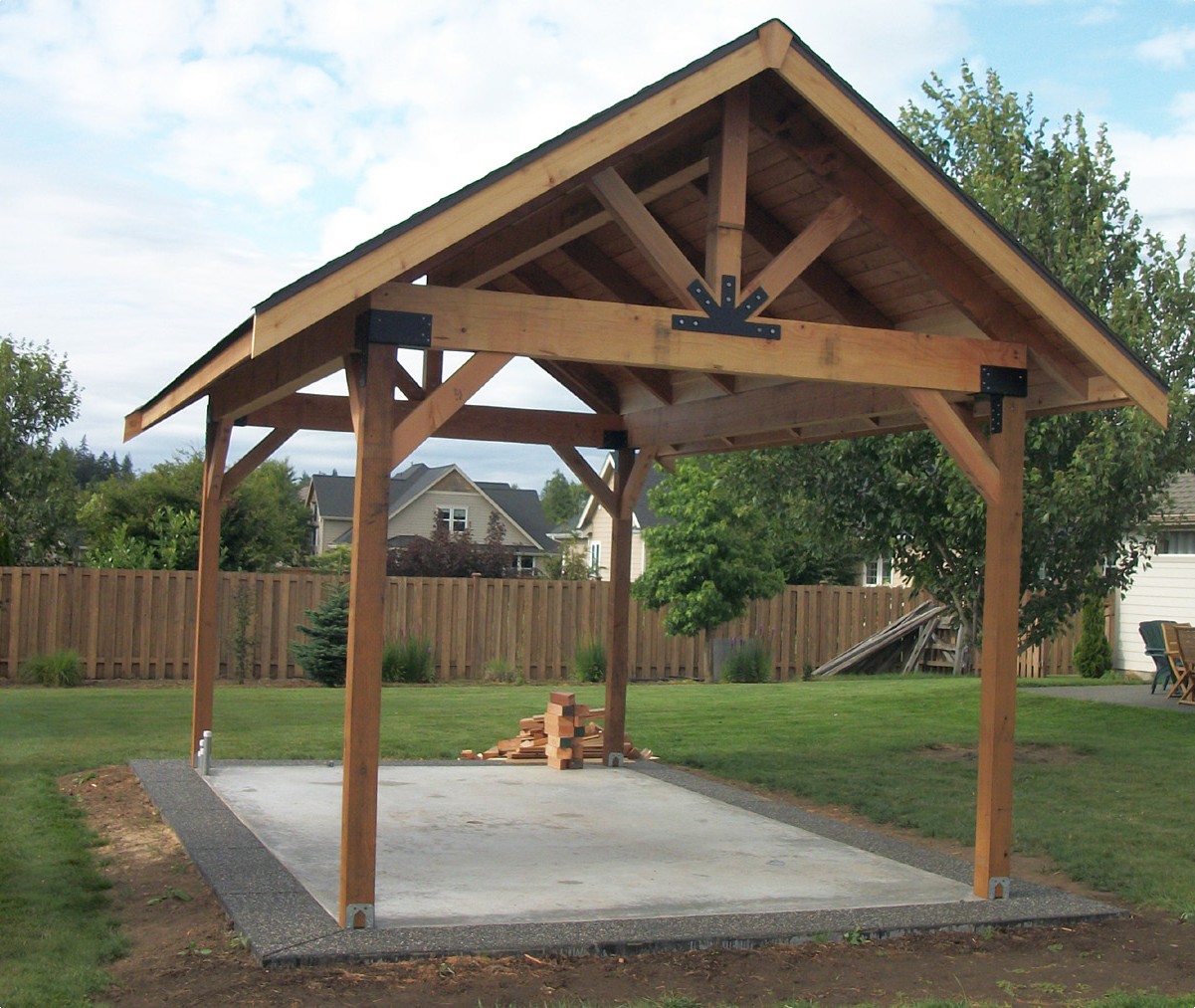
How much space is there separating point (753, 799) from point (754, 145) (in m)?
5.03

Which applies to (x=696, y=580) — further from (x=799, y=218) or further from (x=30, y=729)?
(x=799, y=218)

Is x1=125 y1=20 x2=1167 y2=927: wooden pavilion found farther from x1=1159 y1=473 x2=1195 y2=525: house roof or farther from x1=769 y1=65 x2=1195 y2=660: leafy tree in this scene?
x1=1159 y1=473 x2=1195 y2=525: house roof

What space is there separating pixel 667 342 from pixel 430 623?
1541cm

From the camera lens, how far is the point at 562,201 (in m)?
7.89

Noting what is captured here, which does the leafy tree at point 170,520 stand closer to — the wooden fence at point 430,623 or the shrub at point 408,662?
the wooden fence at point 430,623

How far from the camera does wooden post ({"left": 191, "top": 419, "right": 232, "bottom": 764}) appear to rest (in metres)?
10.8

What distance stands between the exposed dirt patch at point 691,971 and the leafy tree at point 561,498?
85.4 meters

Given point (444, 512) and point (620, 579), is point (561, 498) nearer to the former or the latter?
point (444, 512)

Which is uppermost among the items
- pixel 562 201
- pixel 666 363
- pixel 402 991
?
pixel 562 201

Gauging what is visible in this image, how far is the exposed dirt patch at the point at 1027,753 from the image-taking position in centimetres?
1246

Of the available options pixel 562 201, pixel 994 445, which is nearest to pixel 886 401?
pixel 994 445

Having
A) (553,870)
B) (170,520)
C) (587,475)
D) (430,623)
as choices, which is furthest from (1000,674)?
(170,520)

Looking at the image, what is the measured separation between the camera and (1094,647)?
71.5 feet

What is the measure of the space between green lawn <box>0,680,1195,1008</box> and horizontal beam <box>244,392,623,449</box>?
315 cm
